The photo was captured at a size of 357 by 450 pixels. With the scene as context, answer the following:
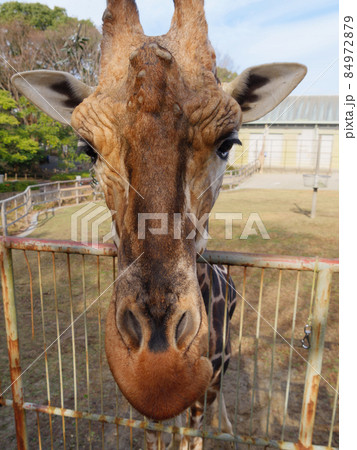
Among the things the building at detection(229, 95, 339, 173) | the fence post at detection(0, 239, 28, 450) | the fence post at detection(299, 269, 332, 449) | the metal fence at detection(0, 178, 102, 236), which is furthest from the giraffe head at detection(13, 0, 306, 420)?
the building at detection(229, 95, 339, 173)

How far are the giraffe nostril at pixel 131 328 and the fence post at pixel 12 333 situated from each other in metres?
1.72

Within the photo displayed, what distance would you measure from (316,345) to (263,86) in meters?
2.21

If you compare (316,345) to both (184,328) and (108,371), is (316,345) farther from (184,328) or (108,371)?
(108,371)

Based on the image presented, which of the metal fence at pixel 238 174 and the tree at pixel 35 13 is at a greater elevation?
the tree at pixel 35 13

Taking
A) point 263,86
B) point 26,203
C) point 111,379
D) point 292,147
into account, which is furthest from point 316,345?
point 292,147

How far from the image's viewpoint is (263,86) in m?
2.86

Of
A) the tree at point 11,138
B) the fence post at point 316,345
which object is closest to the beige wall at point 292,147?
the tree at point 11,138

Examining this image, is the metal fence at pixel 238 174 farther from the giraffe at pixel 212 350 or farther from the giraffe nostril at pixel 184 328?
the giraffe nostril at pixel 184 328

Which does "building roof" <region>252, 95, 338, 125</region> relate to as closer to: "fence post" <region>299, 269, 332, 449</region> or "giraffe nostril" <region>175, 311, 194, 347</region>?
"fence post" <region>299, 269, 332, 449</region>

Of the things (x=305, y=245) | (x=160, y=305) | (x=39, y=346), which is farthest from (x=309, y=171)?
(x=160, y=305)

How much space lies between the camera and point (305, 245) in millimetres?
11836

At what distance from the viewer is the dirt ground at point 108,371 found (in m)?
3.78

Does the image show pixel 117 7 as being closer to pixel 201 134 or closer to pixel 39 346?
pixel 201 134

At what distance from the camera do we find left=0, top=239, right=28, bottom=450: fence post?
9.14ft
